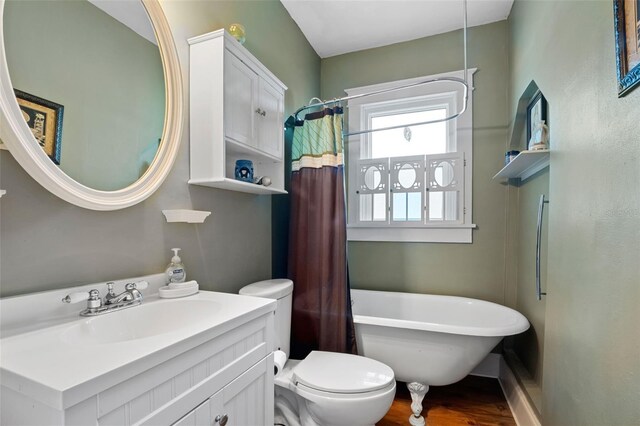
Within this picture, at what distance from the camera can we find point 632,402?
0.74 m

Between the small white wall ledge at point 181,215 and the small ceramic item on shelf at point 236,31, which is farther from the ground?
the small ceramic item on shelf at point 236,31

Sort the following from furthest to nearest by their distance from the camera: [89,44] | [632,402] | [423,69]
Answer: [423,69], [89,44], [632,402]

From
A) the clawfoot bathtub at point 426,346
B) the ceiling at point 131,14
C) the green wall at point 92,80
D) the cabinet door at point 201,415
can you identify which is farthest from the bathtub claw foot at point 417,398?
the ceiling at point 131,14

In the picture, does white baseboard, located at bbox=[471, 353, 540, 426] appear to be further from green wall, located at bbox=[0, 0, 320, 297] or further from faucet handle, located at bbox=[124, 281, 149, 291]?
faucet handle, located at bbox=[124, 281, 149, 291]

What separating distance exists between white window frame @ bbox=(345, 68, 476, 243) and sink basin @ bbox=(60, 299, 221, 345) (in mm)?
1707

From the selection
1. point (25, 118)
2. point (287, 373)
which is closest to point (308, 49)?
point (25, 118)

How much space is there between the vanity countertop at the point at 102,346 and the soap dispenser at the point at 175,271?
4.7 inches

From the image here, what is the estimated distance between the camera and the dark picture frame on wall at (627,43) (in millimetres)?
724

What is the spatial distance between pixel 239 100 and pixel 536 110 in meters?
1.69

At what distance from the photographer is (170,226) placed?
1.23 m

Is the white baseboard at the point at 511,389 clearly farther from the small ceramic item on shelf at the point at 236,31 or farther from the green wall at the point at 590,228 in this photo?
the small ceramic item on shelf at the point at 236,31

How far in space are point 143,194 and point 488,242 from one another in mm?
2288

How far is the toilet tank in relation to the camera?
58.1 inches

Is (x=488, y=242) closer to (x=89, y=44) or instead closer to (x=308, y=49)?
(x=308, y=49)
